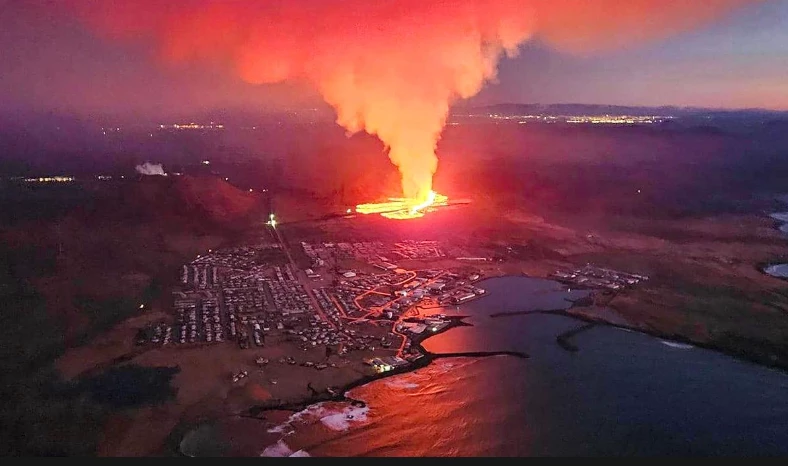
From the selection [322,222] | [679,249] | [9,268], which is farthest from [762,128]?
[9,268]

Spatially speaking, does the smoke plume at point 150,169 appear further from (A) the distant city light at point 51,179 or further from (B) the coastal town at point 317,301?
(B) the coastal town at point 317,301

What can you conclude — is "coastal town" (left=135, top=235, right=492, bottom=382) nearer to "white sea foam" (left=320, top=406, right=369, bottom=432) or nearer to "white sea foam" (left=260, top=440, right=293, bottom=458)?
"white sea foam" (left=320, top=406, right=369, bottom=432)

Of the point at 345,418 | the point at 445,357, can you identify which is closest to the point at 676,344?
the point at 445,357

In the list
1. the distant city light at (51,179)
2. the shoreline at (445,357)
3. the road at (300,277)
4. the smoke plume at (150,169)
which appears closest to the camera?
the shoreline at (445,357)

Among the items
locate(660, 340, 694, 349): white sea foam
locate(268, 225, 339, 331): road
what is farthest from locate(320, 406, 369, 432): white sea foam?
locate(660, 340, 694, 349): white sea foam

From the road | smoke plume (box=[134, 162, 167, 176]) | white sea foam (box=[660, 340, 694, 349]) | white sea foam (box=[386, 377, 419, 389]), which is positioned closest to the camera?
white sea foam (box=[386, 377, 419, 389])

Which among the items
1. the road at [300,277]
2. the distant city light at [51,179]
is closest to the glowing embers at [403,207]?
the road at [300,277]

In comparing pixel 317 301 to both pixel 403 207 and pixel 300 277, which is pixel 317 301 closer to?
pixel 300 277

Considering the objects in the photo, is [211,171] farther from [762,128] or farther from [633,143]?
[762,128]
